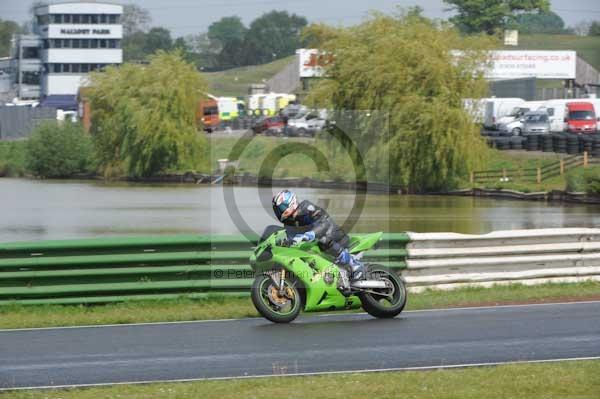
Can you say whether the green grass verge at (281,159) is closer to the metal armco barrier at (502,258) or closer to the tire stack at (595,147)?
the tire stack at (595,147)

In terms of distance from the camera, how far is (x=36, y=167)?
6988 centimetres

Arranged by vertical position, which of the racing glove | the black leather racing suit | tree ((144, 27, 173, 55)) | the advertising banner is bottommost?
the racing glove

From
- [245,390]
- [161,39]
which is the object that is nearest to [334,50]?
[245,390]

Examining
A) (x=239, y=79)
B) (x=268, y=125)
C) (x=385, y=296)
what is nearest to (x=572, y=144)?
(x=268, y=125)

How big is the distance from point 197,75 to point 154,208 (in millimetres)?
23208

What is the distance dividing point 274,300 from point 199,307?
2.12 meters

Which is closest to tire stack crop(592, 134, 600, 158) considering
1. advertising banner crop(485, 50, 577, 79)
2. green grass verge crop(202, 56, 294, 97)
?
advertising banner crop(485, 50, 577, 79)

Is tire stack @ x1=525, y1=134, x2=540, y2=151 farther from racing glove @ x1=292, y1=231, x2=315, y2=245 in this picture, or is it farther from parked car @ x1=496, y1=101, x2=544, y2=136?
racing glove @ x1=292, y1=231, x2=315, y2=245

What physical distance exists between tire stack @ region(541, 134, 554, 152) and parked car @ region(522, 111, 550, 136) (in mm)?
5037

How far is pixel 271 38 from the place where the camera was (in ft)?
592

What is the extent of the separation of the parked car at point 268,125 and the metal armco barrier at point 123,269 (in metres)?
56.1

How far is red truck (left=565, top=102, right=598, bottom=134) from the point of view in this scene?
6008cm

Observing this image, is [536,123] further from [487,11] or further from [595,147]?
[487,11]

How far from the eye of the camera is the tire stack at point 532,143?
54.4 meters
